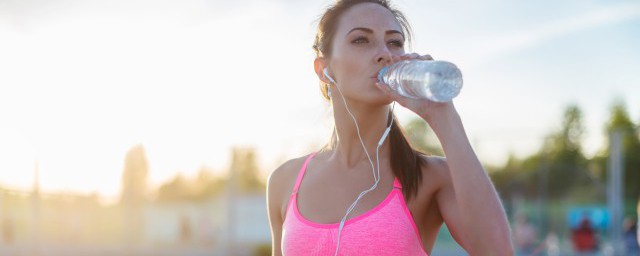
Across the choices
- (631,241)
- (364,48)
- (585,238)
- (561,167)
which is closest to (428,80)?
(364,48)

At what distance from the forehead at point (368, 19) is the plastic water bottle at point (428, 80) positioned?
0.28 meters

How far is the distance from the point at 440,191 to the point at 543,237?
56.1 ft

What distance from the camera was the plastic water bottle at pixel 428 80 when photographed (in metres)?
1.68

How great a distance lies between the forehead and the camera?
2.14m

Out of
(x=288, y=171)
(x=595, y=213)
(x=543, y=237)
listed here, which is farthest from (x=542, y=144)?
(x=288, y=171)

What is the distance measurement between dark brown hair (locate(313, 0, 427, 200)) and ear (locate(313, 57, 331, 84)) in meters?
0.02

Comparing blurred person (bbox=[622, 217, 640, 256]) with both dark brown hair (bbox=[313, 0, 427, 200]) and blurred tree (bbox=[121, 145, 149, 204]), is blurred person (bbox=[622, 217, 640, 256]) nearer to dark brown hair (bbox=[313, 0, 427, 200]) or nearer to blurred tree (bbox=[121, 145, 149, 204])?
dark brown hair (bbox=[313, 0, 427, 200])

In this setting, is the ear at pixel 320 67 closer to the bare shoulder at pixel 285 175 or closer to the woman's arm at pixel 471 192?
the bare shoulder at pixel 285 175

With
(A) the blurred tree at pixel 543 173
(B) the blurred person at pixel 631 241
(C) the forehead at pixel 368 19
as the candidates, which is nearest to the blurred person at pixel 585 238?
(A) the blurred tree at pixel 543 173

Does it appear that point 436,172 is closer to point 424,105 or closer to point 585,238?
point 424,105

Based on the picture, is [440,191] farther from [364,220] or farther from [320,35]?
[320,35]

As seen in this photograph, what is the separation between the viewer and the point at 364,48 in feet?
6.97

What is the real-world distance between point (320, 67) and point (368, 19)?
31 cm

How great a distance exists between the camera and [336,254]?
199 cm
